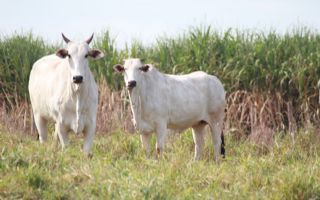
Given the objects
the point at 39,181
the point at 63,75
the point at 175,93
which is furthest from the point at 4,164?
the point at 175,93

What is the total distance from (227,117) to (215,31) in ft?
7.90

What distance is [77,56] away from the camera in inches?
379

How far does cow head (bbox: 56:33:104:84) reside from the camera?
9431 mm

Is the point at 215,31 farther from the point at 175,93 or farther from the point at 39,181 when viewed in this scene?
the point at 39,181

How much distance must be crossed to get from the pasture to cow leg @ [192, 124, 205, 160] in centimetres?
21

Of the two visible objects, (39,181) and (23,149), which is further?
(23,149)

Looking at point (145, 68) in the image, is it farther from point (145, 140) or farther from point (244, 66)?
point (244, 66)

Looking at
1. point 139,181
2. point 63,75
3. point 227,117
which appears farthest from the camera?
point 227,117

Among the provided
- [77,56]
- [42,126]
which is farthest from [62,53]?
[42,126]

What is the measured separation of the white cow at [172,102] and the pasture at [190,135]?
359 millimetres

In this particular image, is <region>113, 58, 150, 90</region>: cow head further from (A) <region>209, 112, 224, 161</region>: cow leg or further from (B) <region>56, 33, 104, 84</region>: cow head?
(A) <region>209, 112, 224, 161</region>: cow leg

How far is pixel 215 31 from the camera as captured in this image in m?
14.9

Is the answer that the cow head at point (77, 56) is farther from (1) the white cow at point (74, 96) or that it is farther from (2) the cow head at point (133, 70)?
(2) the cow head at point (133, 70)

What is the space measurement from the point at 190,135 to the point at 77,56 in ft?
10.9
